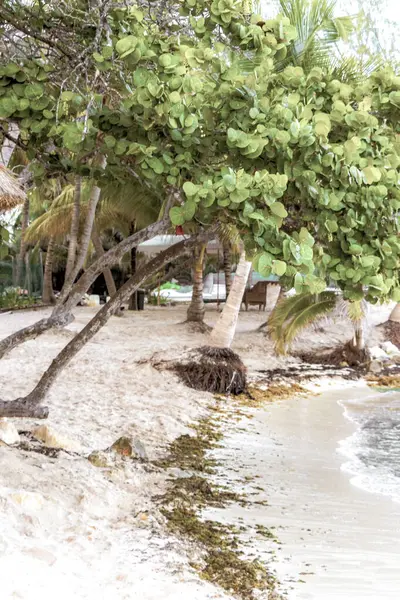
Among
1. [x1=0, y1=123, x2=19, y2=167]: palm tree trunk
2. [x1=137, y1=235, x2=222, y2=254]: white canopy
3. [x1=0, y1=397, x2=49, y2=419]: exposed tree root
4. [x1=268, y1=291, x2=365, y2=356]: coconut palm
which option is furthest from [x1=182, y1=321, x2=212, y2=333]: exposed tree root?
[x1=0, y1=397, x2=49, y2=419]: exposed tree root

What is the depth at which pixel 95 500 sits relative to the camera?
455 cm

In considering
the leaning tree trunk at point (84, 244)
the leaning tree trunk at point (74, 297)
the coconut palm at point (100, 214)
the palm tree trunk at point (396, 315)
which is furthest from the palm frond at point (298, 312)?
the leaning tree trunk at point (74, 297)

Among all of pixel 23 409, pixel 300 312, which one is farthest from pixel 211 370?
pixel 23 409

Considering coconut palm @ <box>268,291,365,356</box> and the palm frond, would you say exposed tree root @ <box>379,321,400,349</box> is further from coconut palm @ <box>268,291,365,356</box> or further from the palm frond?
the palm frond

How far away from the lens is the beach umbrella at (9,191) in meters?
5.79

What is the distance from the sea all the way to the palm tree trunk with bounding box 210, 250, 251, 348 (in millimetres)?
1828

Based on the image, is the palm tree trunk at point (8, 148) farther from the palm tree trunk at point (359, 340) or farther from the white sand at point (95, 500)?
the palm tree trunk at point (359, 340)

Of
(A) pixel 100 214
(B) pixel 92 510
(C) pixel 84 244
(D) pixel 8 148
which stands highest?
(A) pixel 100 214

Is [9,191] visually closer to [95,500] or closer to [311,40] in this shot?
[95,500]

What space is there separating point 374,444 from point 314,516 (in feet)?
8.85

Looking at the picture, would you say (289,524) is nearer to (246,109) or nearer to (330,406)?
(246,109)

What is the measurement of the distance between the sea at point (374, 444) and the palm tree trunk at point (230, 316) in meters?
1.83

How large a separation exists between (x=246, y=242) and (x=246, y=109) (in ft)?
1.98

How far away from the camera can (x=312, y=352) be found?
526 inches
